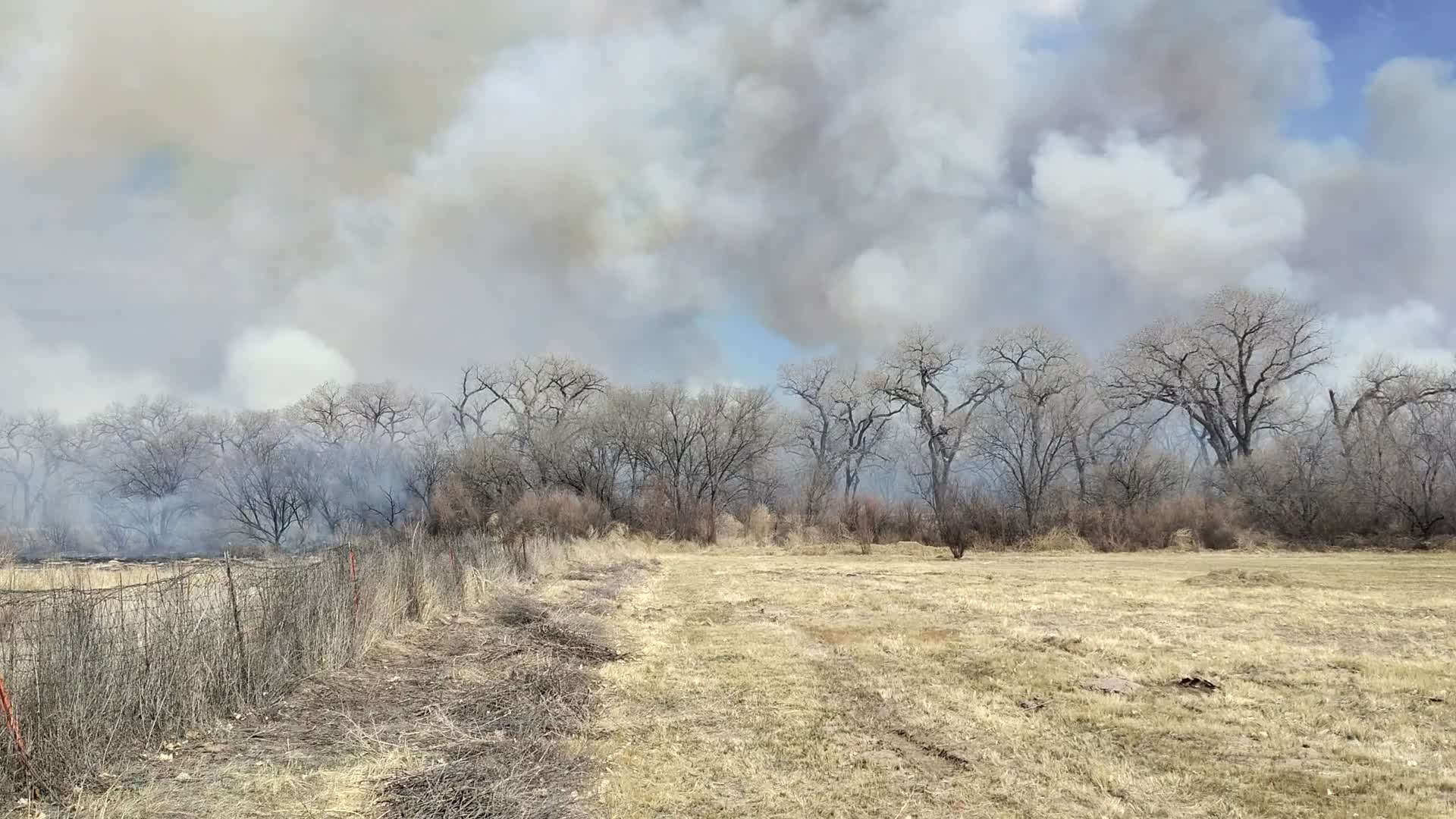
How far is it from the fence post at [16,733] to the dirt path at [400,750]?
1.30 feet

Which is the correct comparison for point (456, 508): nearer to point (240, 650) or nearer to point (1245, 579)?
point (1245, 579)

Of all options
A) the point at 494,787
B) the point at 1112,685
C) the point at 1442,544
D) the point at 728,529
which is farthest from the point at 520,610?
the point at 1442,544

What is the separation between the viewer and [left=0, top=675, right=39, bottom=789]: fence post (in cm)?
524

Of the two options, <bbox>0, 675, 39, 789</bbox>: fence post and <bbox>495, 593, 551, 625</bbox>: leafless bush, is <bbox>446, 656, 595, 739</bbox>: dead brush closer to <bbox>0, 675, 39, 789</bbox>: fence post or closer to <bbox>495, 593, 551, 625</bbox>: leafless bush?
<bbox>0, 675, 39, 789</bbox>: fence post

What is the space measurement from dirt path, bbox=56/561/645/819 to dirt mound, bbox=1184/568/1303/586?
16646mm

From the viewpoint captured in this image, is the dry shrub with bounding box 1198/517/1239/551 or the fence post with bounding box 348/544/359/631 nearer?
the fence post with bounding box 348/544/359/631

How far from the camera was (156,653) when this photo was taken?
6762 mm

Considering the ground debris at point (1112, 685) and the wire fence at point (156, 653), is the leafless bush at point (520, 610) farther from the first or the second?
the ground debris at point (1112, 685)

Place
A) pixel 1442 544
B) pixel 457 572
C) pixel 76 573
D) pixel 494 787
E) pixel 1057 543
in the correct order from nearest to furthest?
pixel 494 787 < pixel 76 573 < pixel 457 572 < pixel 1442 544 < pixel 1057 543

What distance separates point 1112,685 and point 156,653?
939 cm

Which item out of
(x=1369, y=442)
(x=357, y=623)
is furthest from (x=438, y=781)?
(x=1369, y=442)

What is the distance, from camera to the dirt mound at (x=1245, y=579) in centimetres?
2003

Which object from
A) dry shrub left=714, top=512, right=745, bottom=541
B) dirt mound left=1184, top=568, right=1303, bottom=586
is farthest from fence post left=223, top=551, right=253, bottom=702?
dry shrub left=714, top=512, right=745, bottom=541

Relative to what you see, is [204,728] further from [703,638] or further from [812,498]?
[812,498]
